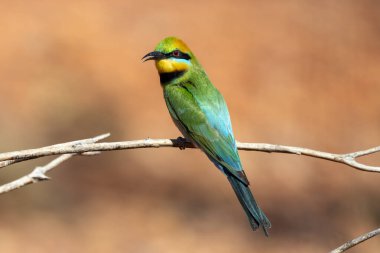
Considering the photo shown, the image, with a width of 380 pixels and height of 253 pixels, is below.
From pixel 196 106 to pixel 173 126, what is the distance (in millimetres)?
2582

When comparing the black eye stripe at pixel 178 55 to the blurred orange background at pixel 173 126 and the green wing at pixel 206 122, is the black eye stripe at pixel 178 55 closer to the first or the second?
the green wing at pixel 206 122

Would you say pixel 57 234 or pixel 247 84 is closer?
pixel 57 234

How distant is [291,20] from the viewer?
25.5ft

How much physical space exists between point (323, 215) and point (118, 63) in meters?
2.16

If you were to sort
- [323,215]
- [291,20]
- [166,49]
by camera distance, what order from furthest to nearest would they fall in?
[291,20], [323,215], [166,49]

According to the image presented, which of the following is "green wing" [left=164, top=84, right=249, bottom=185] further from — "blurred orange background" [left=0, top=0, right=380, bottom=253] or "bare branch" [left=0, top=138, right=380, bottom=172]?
"blurred orange background" [left=0, top=0, right=380, bottom=253]

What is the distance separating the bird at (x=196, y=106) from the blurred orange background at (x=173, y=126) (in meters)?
1.85

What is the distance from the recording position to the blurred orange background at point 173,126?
523cm

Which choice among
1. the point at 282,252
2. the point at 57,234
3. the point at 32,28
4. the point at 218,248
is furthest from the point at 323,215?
the point at 32,28

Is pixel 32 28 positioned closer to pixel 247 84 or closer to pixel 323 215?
pixel 247 84

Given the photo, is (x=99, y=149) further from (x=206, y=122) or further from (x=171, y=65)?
(x=171, y=65)

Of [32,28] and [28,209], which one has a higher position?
[32,28]

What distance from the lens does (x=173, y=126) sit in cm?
596

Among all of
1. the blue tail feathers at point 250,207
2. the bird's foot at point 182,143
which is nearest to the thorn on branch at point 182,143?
the bird's foot at point 182,143
